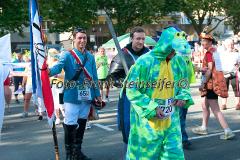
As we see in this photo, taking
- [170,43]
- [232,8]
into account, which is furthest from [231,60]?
[232,8]

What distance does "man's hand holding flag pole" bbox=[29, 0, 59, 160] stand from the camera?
16.1ft

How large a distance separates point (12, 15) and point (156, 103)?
20.9m

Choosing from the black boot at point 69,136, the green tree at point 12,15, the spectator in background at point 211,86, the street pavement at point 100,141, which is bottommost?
the street pavement at point 100,141

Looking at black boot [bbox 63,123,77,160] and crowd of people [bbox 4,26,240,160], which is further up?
crowd of people [bbox 4,26,240,160]

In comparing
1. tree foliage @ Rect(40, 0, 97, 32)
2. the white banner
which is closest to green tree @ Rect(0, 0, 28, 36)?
tree foliage @ Rect(40, 0, 97, 32)

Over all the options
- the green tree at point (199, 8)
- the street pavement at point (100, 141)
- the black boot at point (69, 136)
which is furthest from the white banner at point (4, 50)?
the green tree at point (199, 8)

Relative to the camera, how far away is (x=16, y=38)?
5512 cm

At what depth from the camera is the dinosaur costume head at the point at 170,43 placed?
4105 millimetres

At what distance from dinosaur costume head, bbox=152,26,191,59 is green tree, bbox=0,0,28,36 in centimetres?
2001

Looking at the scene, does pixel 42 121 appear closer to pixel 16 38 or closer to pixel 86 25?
pixel 86 25

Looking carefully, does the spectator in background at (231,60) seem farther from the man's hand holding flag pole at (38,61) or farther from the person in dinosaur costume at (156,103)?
the person in dinosaur costume at (156,103)

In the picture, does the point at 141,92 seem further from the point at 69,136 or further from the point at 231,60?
the point at 231,60

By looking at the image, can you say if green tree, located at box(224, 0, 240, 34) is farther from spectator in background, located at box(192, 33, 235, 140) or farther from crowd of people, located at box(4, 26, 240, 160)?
crowd of people, located at box(4, 26, 240, 160)

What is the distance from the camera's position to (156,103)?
4113mm
